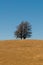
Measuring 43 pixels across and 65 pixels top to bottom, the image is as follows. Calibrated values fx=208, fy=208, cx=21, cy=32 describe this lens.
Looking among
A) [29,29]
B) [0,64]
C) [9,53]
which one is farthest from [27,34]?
[0,64]

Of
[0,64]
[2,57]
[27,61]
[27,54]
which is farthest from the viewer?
[27,54]

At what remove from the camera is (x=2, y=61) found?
2145 centimetres

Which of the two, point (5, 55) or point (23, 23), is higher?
point (23, 23)

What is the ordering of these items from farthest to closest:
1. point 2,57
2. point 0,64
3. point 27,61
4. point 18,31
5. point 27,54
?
point 18,31
point 27,54
point 2,57
point 27,61
point 0,64

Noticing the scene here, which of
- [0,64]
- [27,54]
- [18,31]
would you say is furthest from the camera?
[18,31]

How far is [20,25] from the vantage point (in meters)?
76.8

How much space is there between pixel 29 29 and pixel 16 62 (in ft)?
187

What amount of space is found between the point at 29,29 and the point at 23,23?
3.21m

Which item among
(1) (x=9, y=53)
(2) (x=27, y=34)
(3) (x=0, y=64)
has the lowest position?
(3) (x=0, y=64)

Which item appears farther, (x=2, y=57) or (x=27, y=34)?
(x=27, y=34)

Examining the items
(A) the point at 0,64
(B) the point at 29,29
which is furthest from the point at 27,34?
(A) the point at 0,64

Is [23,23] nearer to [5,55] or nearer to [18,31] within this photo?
[18,31]

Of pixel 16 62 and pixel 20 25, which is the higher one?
pixel 20 25

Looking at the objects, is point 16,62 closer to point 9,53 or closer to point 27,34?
point 9,53
